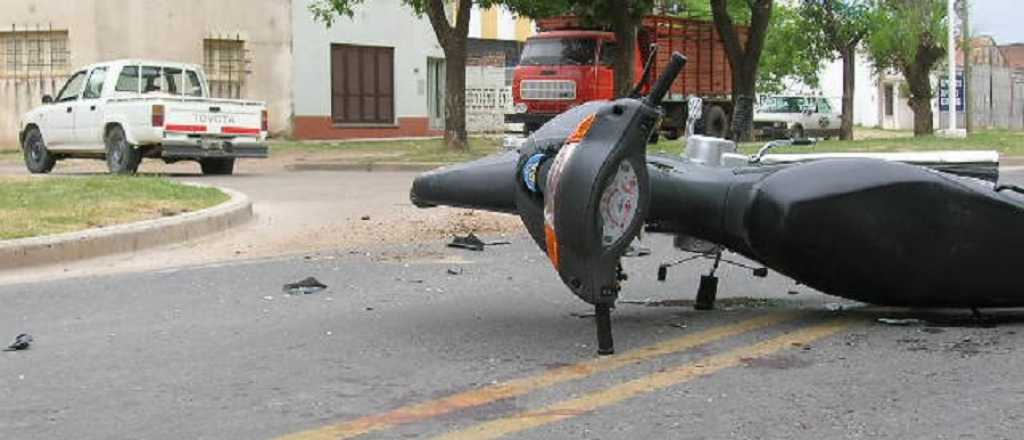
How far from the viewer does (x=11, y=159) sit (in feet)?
88.7

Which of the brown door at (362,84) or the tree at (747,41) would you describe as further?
the brown door at (362,84)

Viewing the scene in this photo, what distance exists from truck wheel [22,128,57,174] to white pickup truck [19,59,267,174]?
0.02 m

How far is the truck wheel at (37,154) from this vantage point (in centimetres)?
2130

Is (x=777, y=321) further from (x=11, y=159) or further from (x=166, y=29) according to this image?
(x=166, y=29)

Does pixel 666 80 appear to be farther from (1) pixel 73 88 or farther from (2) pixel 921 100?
(2) pixel 921 100

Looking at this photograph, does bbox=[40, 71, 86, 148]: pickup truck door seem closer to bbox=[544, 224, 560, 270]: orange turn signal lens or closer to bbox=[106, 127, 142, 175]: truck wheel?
bbox=[106, 127, 142, 175]: truck wheel

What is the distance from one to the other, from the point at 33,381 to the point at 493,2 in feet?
70.5

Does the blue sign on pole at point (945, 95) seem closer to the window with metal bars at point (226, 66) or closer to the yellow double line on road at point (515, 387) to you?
the window with metal bars at point (226, 66)

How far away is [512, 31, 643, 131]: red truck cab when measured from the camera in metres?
28.6

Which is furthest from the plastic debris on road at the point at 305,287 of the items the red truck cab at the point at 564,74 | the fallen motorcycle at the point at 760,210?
the red truck cab at the point at 564,74

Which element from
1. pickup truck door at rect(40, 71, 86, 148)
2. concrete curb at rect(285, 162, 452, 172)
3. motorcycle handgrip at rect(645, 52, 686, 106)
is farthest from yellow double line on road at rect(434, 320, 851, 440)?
pickup truck door at rect(40, 71, 86, 148)

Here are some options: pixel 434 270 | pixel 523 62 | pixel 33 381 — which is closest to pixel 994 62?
pixel 523 62

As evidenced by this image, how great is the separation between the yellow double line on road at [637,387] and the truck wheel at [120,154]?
15040 mm

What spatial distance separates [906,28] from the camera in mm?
34406
